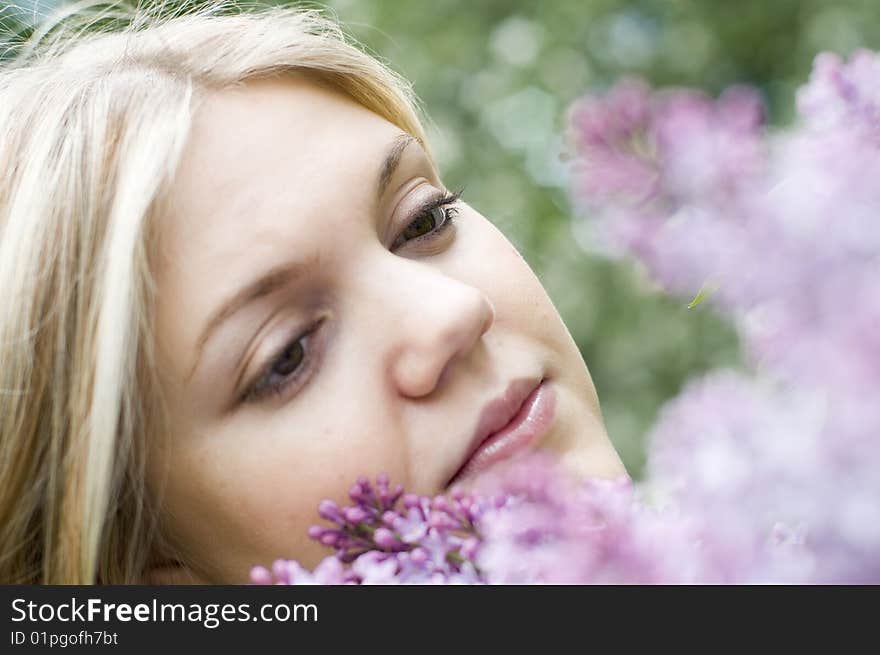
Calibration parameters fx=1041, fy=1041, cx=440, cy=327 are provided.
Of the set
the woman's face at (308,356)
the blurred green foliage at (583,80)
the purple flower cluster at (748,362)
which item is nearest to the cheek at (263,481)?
the woman's face at (308,356)

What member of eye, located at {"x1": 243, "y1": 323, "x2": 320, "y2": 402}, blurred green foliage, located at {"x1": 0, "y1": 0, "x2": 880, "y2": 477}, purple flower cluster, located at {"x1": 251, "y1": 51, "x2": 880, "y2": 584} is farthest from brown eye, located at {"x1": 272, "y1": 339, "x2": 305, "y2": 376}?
blurred green foliage, located at {"x1": 0, "y1": 0, "x2": 880, "y2": 477}

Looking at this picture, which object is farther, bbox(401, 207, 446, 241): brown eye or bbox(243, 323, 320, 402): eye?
bbox(401, 207, 446, 241): brown eye

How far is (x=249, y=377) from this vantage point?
76 cm

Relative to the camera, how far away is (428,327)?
0.70 metres

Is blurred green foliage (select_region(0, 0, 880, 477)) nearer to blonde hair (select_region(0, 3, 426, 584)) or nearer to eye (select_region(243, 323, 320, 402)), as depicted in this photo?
blonde hair (select_region(0, 3, 426, 584))

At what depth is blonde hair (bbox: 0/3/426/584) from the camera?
774mm

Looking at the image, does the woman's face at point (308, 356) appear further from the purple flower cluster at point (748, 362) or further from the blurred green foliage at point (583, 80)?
the blurred green foliage at point (583, 80)

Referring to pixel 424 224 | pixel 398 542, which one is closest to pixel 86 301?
pixel 424 224

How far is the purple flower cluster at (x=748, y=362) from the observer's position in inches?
11.0

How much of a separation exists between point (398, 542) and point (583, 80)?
6.77ft

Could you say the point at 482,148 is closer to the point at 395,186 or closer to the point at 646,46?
the point at 646,46

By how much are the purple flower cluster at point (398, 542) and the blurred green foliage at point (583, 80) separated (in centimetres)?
163

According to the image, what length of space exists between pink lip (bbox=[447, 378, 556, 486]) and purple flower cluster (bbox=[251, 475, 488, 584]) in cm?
19
